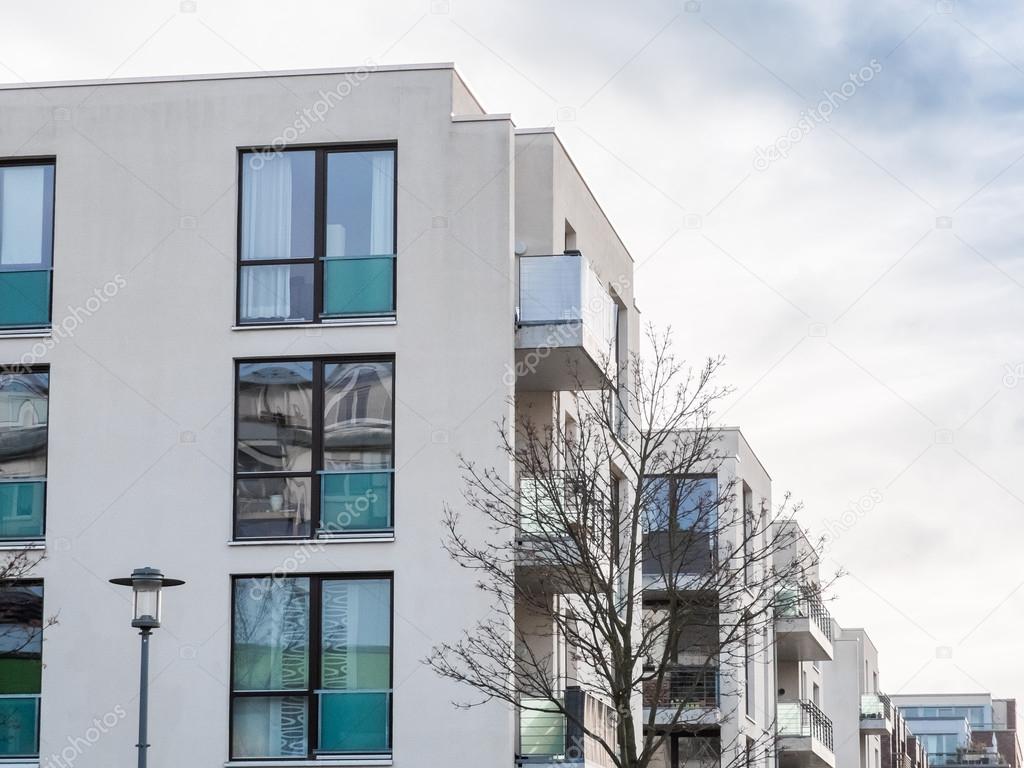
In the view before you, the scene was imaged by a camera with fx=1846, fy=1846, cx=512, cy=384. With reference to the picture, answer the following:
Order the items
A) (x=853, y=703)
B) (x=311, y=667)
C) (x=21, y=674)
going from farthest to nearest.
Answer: (x=853, y=703)
(x=21, y=674)
(x=311, y=667)

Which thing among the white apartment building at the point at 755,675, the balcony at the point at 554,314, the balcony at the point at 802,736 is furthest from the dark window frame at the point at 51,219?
the balcony at the point at 802,736

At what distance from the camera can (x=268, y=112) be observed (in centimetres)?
2361

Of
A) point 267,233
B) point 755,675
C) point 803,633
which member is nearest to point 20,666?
point 267,233

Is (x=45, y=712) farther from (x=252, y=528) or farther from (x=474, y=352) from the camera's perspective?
(x=474, y=352)

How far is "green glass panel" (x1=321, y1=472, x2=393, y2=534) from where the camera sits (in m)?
22.8

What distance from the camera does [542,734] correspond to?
2303cm

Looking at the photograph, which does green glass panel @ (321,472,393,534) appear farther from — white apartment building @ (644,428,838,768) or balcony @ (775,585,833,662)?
balcony @ (775,585,833,662)

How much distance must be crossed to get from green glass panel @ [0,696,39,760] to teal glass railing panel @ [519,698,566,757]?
19.6ft

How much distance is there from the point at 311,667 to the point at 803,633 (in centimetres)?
2505

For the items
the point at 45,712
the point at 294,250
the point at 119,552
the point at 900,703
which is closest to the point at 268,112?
the point at 294,250

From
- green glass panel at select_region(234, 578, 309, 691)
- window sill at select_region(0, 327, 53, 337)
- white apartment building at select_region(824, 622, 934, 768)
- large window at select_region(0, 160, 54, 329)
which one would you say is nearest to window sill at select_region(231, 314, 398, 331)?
window sill at select_region(0, 327, 53, 337)

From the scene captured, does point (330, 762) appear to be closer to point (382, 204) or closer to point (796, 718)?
point (382, 204)

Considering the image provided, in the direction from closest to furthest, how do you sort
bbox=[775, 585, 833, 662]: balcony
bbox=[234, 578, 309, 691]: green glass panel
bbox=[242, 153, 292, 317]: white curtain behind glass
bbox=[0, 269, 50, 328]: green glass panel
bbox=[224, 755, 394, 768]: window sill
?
bbox=[224, 755, 394, 768]: window sill
bbox=[234, 578, 309, 691]: green glass panel
bbox=[242, 153, 292, 317]: white curtain behind glass
bbox=[0, 269, 50, 328]: green glass panel
bbox=[775, 585, 833, 662]: balcony

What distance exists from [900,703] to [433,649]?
10223 centimetres
